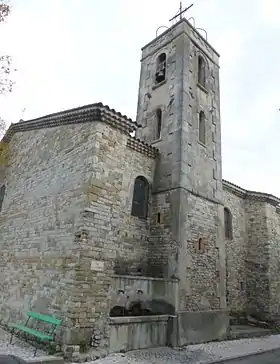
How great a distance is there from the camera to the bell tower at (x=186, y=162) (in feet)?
30.8

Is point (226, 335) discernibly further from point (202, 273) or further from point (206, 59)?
point (206, 59)

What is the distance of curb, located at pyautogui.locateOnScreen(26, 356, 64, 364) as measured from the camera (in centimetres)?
555

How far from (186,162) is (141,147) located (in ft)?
5.32

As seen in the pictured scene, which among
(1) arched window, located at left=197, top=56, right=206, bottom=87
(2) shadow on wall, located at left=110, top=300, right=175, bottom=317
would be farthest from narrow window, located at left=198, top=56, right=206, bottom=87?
(2) shadow on wall, located at left=110, top=300, right=175, bottom=317

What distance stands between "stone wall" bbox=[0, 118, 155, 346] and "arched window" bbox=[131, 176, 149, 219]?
284 mm

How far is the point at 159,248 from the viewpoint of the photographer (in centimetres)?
948

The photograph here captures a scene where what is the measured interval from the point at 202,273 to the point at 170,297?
5.39ft

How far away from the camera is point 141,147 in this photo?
405 inches

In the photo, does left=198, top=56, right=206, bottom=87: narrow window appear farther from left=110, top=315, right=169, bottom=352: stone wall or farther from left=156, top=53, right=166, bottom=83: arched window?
left=110, top=315, right=169, bottom=352: stone wall

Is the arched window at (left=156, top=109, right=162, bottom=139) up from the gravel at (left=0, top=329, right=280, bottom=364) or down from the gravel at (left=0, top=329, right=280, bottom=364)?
up

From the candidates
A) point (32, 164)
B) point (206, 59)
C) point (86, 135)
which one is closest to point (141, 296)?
point (86, 135)

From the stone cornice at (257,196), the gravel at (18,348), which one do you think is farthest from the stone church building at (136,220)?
Result: the stone cornice at (257,196)

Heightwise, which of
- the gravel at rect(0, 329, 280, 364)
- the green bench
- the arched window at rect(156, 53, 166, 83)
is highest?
the arched window at rect(156, 53, 166, 83)

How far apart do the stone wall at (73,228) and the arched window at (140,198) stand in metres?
0.28
